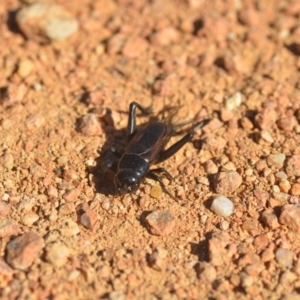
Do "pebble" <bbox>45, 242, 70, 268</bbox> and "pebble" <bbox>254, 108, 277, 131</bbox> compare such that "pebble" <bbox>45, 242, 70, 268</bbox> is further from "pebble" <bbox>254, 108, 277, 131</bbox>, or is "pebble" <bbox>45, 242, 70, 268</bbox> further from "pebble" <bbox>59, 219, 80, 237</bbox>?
"pebble" <bbox>254, 108, 277, 131</bbox>

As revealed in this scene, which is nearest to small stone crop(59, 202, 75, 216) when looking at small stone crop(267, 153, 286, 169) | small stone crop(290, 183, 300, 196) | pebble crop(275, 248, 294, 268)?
pebble crop(275, 248, 294, 268)

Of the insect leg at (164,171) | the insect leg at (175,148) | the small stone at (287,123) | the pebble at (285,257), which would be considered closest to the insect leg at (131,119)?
the insect leg at (175,148)

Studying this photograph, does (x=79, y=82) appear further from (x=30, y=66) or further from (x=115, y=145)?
(x=115, y=145)

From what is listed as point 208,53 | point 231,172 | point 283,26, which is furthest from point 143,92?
point 283,26

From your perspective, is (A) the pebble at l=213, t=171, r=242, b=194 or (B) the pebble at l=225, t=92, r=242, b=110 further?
(B) the pebble at l=225, t=92, r=242, b=110

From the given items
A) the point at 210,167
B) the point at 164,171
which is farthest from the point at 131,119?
the point at 210,167

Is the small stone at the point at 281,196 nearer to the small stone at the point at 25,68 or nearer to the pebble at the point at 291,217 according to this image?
the pebble at the point at 291,217
